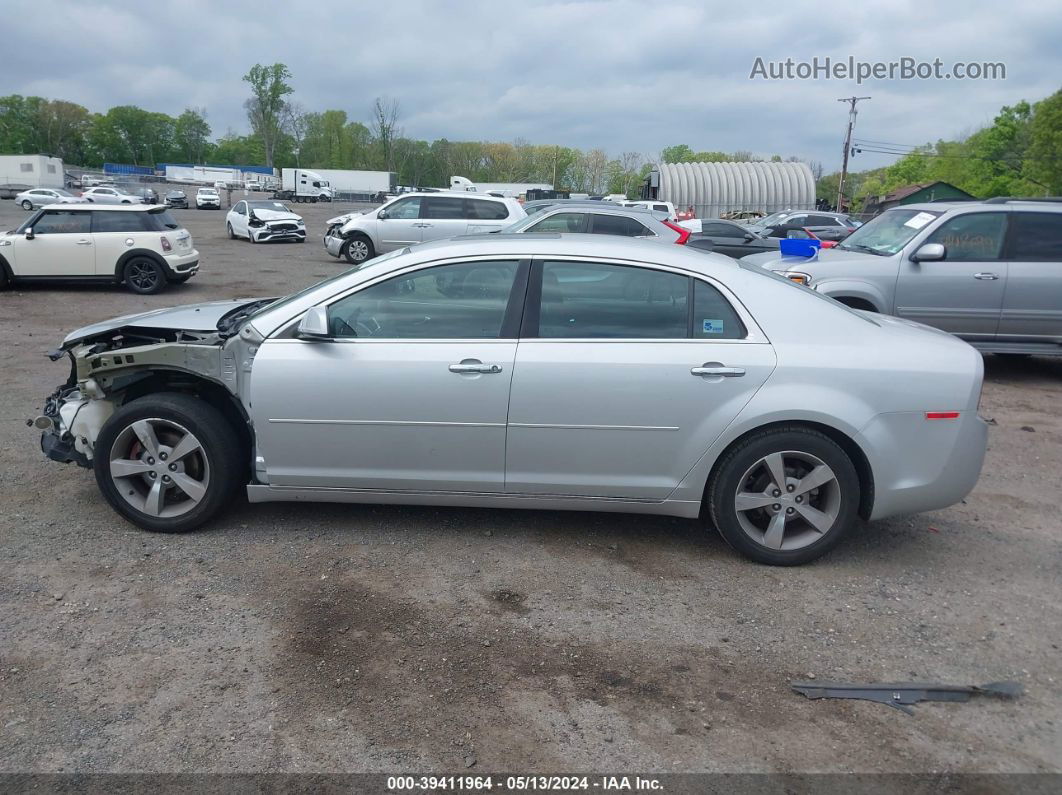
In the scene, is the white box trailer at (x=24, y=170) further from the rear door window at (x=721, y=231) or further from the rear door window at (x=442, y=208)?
the rear door window at (x=721, y=231)

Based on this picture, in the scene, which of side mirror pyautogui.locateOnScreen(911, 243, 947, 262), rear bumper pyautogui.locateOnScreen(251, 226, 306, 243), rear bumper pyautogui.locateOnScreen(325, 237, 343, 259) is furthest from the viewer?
rear bumper pyautogui.locateOnScreen(251, 226, 306, 243)

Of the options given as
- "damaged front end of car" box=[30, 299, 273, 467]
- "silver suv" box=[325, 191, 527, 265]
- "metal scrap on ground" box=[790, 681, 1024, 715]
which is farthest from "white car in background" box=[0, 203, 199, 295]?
"metal scrap on ground" box=[790, 681, 1024, 715]

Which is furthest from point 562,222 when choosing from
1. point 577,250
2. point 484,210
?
point 577,250

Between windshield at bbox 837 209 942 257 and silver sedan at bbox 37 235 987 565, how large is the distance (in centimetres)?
506

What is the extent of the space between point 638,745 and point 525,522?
1.98m

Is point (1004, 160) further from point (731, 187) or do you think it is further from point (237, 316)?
point (237, 316)

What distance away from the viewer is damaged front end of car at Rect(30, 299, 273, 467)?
444cm

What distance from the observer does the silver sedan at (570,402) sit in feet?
13.6

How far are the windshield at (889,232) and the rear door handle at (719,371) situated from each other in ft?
18.7

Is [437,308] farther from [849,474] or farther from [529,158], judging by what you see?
[529,158]

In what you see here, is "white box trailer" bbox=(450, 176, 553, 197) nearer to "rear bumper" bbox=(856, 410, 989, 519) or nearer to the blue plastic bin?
the blue plastic bin

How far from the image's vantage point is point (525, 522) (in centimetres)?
480

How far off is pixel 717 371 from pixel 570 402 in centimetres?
74

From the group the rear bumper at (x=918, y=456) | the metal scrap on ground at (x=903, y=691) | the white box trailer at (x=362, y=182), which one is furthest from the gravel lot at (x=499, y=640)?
the white box trailer at (x=362, y=182)
